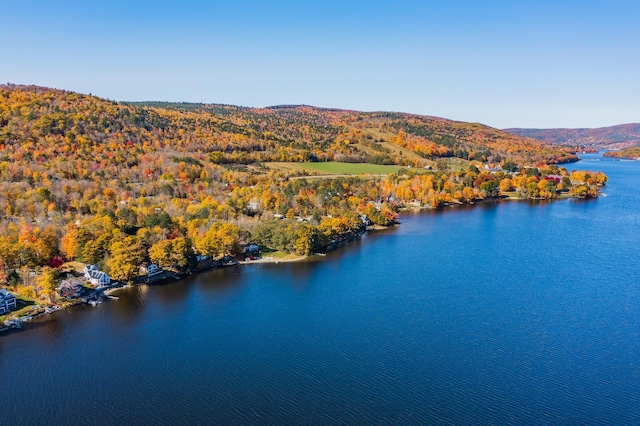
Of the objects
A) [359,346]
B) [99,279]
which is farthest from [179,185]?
[359,346]

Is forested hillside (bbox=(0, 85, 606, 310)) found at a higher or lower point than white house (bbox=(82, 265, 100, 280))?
higher

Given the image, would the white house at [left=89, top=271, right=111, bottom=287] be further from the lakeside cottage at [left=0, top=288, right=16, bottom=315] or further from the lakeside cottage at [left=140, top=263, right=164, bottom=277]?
the lakeside cottage at [left=0, top=288, right=16, bottom=315]

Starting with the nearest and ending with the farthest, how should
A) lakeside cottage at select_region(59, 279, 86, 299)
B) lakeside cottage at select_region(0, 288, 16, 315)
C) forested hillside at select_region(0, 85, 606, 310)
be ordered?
lakeside cottage at select_region(0, 288, 16, 315), lakeside cottage at select_region(59, 279, 86, 299), forested hillside at select_region(0, 85, 606, 310)

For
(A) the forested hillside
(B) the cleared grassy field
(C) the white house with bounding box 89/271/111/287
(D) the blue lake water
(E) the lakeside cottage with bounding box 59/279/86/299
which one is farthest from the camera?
(B) the cleared grassy field

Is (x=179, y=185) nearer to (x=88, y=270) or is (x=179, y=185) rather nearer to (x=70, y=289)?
(x=88, y=270)

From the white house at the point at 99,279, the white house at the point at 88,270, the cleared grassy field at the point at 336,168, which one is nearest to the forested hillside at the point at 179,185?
the white house at the point at 99,279

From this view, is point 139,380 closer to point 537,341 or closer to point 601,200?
point 537,341

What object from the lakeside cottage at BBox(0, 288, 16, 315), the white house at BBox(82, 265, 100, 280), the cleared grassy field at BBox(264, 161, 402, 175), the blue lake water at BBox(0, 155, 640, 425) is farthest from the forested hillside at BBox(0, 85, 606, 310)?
the blue lake water at BBox(0, 155, 640, 425)
